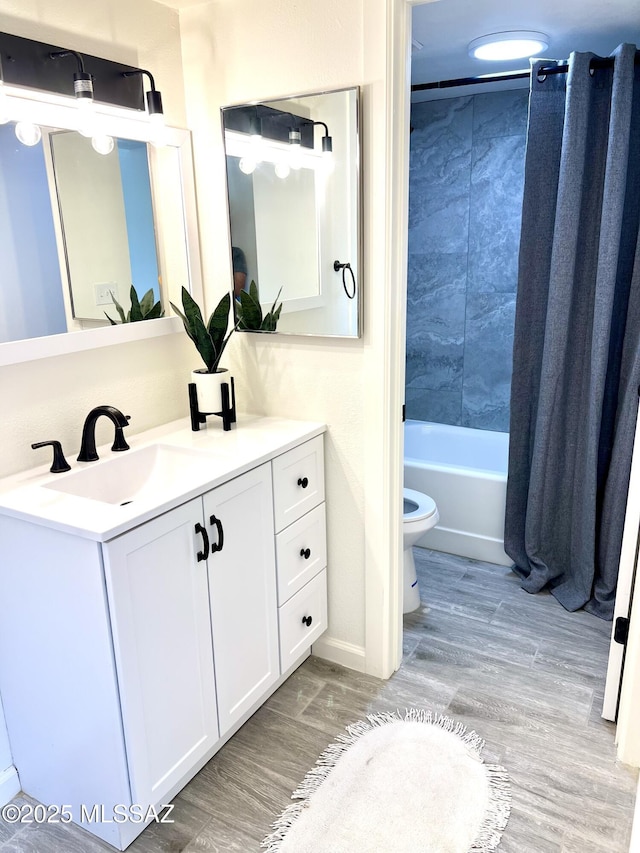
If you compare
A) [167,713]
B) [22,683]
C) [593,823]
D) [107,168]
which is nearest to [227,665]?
[167,713]

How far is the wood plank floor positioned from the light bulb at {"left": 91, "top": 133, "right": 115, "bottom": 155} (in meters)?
1.80

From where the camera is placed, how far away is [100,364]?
77.3 inches

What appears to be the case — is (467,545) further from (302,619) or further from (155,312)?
(155,312)

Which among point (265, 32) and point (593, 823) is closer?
point (593, 823)

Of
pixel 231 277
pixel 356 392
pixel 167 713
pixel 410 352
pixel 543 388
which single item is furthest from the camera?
pixel 410 352

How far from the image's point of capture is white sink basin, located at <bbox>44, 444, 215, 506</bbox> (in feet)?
5.73

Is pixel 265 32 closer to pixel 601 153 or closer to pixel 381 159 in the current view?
pixel 381 159

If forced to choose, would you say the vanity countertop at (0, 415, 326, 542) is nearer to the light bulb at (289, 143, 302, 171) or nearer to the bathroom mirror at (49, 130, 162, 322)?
the bathroom mirror at (49, 130, 162, 322)

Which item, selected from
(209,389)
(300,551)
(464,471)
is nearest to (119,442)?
(209,389)

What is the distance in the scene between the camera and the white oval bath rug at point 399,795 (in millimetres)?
1620

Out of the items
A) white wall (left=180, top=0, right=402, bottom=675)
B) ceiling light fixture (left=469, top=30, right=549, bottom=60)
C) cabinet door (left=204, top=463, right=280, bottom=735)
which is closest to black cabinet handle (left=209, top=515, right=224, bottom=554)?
cabinet door (left=204, top=463, right=280, bottom=735)

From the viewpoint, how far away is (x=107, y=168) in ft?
6.16

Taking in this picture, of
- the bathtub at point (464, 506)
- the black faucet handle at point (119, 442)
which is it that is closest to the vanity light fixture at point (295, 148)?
the black faucet handle at point (119, 442)

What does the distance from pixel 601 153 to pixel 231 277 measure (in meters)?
1.47
